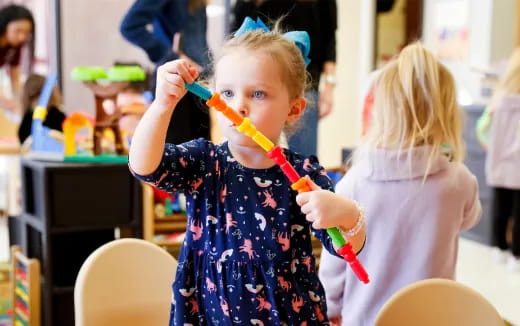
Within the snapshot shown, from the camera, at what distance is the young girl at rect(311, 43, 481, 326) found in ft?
4.58

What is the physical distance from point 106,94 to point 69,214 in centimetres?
42

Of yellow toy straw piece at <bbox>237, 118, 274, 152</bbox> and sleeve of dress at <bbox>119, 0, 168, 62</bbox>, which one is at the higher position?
sleeve of dress at <bbox>119, 0, 168, 62</bbox>

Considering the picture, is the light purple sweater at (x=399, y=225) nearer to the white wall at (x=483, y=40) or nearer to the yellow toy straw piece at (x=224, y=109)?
the yellow toy straw piece at (x=224, y=109)

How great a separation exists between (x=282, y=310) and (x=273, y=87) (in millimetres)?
314

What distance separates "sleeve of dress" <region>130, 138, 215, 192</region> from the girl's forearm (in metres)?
0.02

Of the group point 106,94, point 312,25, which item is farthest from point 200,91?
point 312,25

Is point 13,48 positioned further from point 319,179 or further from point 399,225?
point 319,179

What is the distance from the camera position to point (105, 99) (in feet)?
7.11

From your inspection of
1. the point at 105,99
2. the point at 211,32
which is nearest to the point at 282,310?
the point at 105,99

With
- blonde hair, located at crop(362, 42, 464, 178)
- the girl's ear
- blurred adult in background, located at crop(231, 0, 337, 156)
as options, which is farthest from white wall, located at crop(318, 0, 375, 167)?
the girl's ear

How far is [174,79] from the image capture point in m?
0.83

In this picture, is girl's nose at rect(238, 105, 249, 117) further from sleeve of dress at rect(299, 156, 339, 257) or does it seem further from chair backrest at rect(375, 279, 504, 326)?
chair backrest at rect(375, 279, 504, 326)

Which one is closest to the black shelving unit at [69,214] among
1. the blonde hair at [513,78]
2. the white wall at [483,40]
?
the blonde hair at [513,78]

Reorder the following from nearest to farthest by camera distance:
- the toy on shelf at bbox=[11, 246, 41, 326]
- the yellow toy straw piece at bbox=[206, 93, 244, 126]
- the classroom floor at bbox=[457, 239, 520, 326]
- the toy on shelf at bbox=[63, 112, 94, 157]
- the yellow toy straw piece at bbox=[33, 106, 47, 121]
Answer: the yellow toy straw piece at bbox=[206, 93, 244, 126]
the toy on shelf at bbox=[11, 246, 41, 326]
the toy on shelf at bbox=[63, 112, 94, 157]
the yellow toy straw piece at bbox=[33, 106, 47, 121]
the classroom floor at bbox=[457, 239, 520, 326]
